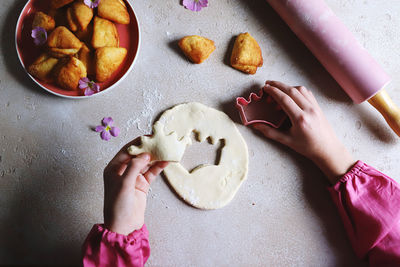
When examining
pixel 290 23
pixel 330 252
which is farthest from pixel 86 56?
pixel 330 252

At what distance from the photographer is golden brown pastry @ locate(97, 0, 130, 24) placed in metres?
0.91

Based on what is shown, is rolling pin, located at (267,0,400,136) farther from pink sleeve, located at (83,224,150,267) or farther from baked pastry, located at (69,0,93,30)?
pink sleeve, located at (83,224,150,267)

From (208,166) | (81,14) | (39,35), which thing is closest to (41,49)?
(39,35)

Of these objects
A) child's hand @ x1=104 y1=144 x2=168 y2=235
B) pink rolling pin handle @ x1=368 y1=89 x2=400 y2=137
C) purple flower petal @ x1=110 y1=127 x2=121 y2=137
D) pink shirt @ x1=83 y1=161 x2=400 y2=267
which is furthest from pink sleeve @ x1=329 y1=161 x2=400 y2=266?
purple flower petal @ x1=110 y1=127 x2=121 y2=137

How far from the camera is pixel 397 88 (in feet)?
3.51

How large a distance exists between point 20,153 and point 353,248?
3.46 ft

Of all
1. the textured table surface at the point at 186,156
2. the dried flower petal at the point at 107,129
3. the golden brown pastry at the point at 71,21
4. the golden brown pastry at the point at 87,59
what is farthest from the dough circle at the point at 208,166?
the golden brown pastry at the point at 71,21

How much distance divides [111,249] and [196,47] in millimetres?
601

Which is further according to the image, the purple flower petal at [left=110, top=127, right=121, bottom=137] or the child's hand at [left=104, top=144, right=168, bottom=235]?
the purple flower petal at [left=110, top=127, right=121, bottom=137]

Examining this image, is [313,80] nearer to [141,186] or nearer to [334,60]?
[334,60]

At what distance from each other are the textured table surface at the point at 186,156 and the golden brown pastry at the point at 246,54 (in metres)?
0.03

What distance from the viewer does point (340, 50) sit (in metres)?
0.95

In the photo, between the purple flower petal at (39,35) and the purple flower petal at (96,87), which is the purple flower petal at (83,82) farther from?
the purple flower petal at (39,35)

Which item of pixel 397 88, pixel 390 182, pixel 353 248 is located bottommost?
pixel 353 248
